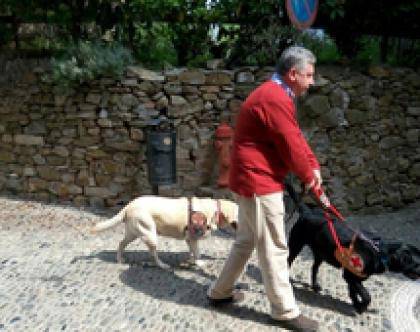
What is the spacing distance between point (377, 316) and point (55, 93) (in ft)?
15.9

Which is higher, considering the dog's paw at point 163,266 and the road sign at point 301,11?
the road sign at point 301,11

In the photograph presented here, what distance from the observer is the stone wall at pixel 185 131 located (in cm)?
679

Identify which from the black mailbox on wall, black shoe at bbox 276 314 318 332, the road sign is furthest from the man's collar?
the black mailbox on wall

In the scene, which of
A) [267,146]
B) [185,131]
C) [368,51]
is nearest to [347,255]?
[267,146]

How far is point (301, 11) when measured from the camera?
5266mm

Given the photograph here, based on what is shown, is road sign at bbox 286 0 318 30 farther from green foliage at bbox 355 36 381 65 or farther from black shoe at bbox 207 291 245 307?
black shoe at bbox 207 291 245 307

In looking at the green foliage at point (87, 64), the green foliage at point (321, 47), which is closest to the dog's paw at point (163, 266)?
the green foliage at point (87, 64)

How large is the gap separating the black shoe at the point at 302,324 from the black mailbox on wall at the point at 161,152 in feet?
10.8

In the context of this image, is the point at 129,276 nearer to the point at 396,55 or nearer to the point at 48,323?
the point at 48,323

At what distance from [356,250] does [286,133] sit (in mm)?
1132

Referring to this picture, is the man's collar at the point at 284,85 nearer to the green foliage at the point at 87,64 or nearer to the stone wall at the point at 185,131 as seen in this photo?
the stone wall at the point at 185,131

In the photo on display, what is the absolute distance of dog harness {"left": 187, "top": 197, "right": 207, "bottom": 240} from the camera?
4.46 metres

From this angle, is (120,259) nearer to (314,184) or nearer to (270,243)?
(270,243)

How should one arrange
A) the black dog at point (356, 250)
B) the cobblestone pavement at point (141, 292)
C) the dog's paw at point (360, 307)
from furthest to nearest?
1. the dog's paw at point (360, 307)
2. the cobblestone pavement at point (141, 292)
3. the black dog at point (356, 250)
